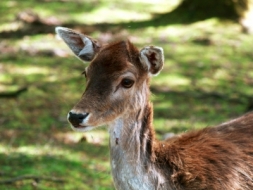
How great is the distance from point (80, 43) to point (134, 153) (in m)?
1.20

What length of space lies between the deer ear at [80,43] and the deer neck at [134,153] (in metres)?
0.74

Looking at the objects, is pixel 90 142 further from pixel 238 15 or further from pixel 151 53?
pixel 238 15

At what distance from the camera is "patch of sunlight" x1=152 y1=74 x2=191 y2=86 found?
1105 centimetres

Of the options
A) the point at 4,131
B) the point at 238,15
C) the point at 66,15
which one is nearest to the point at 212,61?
the point at 238,15

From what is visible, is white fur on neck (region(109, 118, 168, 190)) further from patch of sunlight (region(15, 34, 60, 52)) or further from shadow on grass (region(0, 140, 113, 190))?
patch of sunlight (region(15, 34, 60, 52))

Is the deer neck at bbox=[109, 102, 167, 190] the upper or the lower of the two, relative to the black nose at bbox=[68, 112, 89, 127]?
lower

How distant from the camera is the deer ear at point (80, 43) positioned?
19.1 ft

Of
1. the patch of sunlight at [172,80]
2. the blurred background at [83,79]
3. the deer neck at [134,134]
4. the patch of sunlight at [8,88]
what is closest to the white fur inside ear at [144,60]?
the deer neck at [134,134]

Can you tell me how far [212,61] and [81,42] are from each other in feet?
21.1

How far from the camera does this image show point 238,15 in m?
13.7

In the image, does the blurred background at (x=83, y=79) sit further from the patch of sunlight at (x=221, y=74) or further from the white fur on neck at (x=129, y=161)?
the white fur on neck at (x=129, y=161)

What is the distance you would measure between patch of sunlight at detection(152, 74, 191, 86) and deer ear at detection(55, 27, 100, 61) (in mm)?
5107

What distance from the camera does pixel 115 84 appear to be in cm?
530

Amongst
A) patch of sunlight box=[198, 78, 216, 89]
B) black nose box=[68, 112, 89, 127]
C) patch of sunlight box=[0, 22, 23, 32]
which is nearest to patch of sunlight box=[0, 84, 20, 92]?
patch of sunlight box=[0, 22, 23, 32]
